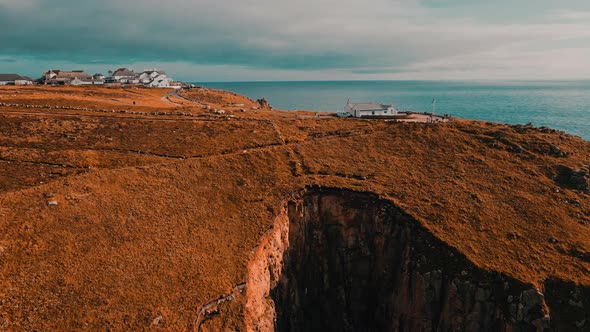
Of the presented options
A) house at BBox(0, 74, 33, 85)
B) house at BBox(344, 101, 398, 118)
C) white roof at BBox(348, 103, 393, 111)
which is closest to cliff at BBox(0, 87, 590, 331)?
house at BBox(344, 101, 398, 118)

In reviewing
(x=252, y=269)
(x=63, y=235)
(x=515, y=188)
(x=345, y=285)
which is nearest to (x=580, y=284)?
(x=515, y=188)

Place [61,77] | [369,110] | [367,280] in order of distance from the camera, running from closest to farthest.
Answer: [367,280], [369,110], [61,77]

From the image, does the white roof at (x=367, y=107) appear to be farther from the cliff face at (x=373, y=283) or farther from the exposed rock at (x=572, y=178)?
the cliff face at (x=373, y=283)

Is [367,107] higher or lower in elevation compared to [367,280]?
higher

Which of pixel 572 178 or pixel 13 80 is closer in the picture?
pixel 572 178

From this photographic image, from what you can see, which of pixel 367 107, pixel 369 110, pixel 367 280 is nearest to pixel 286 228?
pixel 367 280

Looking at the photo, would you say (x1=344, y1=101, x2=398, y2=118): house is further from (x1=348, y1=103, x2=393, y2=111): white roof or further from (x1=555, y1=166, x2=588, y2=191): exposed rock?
(x1=555, y1=166, x2=588, y2=191): exposed rock

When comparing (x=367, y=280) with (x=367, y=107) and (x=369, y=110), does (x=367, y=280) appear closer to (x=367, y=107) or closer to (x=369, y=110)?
(x=369, y=110)

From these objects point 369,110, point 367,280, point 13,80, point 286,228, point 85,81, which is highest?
point 85,81
